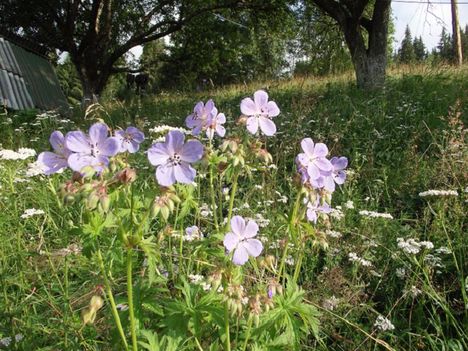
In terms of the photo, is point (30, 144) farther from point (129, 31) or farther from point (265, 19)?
point (129, 31)

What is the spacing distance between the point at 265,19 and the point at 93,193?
713 inches

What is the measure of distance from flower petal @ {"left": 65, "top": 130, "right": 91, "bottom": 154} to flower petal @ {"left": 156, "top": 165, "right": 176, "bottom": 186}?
0.68 feet

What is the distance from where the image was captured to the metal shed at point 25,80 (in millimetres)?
11485

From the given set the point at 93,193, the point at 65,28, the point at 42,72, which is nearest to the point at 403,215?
the point at 93,193

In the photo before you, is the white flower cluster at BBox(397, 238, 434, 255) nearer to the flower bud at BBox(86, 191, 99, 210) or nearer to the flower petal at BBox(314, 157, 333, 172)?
the flower petal at BBox(314, 157, 333, 172)

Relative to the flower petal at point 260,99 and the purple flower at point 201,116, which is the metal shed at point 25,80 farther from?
the flower petal at point 260,99

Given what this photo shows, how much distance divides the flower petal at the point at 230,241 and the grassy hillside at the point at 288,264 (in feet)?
0.55

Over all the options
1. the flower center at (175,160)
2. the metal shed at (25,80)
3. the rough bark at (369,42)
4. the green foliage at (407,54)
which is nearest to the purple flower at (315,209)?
the flower center at (175,160)

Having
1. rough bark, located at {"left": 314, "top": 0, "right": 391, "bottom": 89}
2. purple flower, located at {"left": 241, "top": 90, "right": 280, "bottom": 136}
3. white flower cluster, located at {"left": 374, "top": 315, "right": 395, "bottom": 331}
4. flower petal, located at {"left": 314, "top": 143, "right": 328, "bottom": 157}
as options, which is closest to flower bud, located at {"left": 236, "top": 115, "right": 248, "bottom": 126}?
purple flower, located at {"left": 241, "top": 90, "right": 280, "bottom": 136}

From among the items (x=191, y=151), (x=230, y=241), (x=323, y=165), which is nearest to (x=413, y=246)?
(x=323, y=165)

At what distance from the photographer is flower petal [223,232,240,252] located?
140 cm

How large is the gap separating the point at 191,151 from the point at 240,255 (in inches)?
13.5

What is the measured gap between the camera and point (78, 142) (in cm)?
131

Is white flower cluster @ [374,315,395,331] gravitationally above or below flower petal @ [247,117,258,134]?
below
